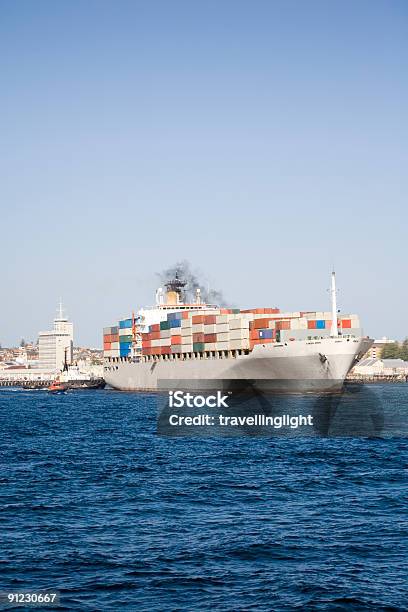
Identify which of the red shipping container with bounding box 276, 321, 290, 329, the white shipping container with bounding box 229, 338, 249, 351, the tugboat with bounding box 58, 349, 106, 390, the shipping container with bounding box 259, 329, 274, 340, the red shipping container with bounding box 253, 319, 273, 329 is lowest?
the tugboat with bounding box 58, 349, 106, 390

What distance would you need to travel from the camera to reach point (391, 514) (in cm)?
3097

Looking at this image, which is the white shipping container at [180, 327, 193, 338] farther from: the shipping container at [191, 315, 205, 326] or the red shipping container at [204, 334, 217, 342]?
the red shipping container at [204, 334, 217, 342]

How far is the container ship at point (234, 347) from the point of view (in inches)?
3868

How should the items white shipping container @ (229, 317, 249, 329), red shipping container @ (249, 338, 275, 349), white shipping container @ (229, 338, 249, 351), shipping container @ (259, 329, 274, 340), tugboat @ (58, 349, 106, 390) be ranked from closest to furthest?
red shipping container @ (249, 338, 275, 349), shipping container @ (259, 329, 274, 340), white shipping container @ (229, 338, 249, 351), white shipping container @ (229, 317, 249, 329), tugboat @ (58, 349, 106, 390)

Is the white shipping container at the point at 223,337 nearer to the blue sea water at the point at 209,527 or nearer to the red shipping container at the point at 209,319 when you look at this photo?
the red shipping container at the point at 209,319

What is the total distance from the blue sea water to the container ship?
4756 centimetres

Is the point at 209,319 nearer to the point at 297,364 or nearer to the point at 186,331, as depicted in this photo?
the point at 186,331

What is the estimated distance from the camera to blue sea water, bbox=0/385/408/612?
22.5 meters

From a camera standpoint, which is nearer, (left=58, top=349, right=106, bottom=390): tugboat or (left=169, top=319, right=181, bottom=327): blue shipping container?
(left=169, top=319, right=181, bottom=327): blue shipping container

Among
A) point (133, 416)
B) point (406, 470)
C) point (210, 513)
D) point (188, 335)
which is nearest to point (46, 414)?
point (133, 416)

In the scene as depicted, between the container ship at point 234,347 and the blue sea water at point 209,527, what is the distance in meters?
47.6

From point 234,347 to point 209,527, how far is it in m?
84.9

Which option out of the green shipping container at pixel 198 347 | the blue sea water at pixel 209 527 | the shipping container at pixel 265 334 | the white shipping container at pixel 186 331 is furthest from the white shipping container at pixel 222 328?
the blue sea water at pixel 209 527

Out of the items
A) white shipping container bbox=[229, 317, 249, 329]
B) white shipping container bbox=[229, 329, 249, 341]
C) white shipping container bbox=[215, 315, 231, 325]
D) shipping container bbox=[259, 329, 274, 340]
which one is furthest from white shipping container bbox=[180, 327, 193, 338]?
shipping container bbox=[259, 329, 274, 340]
